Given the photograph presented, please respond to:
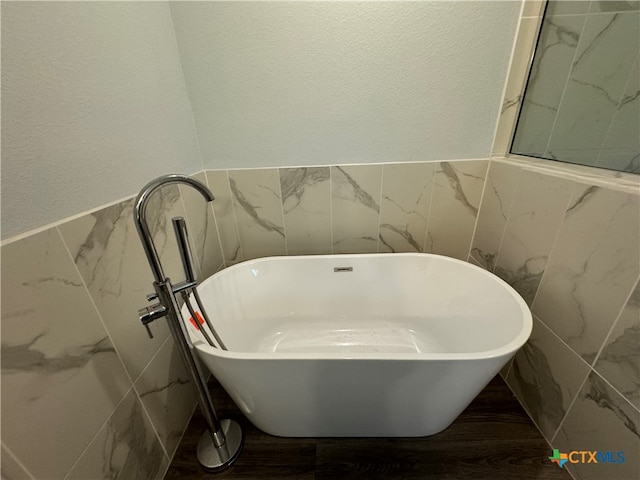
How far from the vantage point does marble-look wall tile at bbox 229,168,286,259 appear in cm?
115

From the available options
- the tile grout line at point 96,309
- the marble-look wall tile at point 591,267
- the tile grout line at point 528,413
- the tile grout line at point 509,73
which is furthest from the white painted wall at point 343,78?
the tile grout line at point 528,413

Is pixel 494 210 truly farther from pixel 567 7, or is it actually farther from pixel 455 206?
pixel 567 7

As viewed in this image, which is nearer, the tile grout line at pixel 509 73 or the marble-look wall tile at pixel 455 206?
the tile grout line at pixel 509 73

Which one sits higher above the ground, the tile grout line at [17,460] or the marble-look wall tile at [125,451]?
the tile grout line at [17,460]

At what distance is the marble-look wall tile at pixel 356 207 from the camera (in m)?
1.14

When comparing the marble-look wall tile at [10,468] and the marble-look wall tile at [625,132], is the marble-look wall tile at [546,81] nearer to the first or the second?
the marble-look wall tile at [625,132]

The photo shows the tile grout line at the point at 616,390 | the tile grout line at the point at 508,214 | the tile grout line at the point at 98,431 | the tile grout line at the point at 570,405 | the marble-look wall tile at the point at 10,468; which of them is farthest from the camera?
the tile grout line at the point at 508,214

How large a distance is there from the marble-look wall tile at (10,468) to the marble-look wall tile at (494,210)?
1.53 meters

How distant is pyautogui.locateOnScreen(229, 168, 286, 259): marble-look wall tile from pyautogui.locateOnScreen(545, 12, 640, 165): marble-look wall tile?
1.15m

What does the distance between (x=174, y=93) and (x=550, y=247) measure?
146 cm

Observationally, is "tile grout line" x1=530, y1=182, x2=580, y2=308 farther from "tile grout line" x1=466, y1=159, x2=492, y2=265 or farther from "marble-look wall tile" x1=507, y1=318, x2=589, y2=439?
"tile grout line" x1=466, y1=159, x2=492, y2=265

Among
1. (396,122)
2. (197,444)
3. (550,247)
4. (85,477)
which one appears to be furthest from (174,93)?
(550,247)

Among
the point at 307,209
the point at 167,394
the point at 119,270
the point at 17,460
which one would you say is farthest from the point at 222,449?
the point at 307,209

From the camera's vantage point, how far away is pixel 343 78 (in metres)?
0.99
